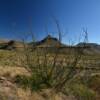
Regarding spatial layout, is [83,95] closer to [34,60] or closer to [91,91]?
[91,91]

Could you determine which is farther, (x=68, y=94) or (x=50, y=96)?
(x=68, y=94)

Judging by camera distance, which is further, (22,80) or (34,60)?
(34,60)

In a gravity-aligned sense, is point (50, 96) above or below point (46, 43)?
below

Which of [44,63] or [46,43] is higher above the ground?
[46,43]

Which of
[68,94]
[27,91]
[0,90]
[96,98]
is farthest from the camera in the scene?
[96,98]

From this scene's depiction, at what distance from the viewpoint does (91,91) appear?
13609mm

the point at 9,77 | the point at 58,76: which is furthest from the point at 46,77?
the point at 9,77

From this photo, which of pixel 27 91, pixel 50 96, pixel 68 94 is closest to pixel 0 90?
pixel 27 91

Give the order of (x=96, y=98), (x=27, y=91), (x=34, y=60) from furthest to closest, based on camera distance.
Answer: (x=34, y=60)
(x=96, y=98)
(x=27, y=91)

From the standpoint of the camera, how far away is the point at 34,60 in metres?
14.4

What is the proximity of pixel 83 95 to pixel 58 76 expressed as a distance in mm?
1454

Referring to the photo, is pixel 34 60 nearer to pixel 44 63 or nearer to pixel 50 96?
pixel 44 63

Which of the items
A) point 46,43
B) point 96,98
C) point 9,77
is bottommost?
point 96,98

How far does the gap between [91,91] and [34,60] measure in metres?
2.97
